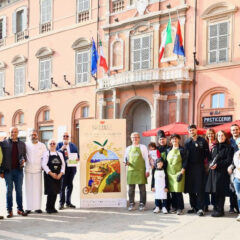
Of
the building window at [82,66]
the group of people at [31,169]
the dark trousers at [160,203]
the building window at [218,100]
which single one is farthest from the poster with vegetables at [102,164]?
the building window at [82,66]

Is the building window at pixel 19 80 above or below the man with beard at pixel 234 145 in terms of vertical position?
above

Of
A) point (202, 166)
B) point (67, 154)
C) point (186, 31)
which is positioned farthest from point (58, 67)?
point (202, 166)

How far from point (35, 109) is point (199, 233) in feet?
69.9

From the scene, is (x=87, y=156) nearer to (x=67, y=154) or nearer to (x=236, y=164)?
(x=67, y=154)

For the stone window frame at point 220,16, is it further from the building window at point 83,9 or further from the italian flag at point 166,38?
the building window at point 83,9

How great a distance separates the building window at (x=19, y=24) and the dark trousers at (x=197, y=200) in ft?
74.0

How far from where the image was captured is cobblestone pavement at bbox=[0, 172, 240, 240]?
600 centimetres

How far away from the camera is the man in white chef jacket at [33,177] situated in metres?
7.93

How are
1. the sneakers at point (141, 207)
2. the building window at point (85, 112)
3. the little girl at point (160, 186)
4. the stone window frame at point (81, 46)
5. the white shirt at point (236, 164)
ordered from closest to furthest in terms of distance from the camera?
the white shirt at point (236, 164) → the little girl at point (160, 186) → the sneakers at point (141, 207) → the stone window frame at point (81, 46) → the building window at point (85, 112)

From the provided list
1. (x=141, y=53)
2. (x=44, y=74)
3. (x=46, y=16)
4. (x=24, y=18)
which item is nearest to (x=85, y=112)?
(x=44, y=74)

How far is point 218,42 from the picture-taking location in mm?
18328

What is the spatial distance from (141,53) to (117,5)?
348 centimetres

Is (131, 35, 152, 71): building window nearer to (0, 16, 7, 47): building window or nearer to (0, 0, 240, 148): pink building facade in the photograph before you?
(0, 0, 240, 148): pink building facade

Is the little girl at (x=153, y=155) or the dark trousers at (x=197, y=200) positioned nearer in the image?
the dark trousers at (x=197, y=200)
